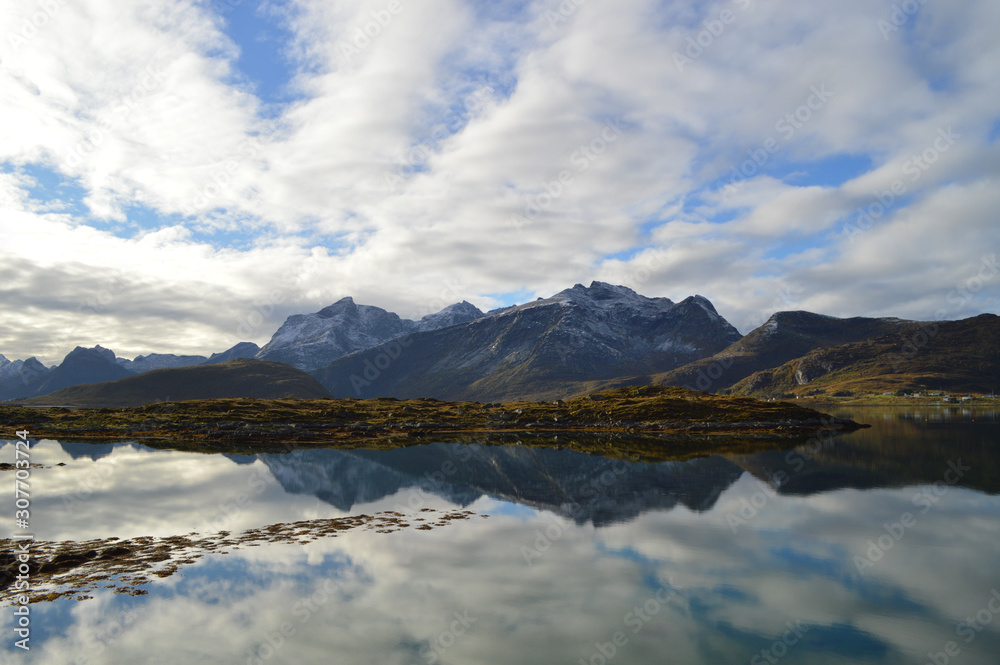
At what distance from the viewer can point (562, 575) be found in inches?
975

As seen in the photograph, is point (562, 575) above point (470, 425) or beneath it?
above

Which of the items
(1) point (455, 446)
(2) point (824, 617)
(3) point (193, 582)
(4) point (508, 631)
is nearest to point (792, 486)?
(2) point (824, 617)

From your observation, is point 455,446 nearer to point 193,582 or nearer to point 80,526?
point 80,526

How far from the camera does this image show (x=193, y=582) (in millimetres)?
24578

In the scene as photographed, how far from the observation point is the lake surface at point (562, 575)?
1816cm

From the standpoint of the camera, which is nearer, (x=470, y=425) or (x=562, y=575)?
(x=562, y=575)

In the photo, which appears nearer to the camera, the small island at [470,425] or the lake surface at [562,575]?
the lake surface at [562,575]

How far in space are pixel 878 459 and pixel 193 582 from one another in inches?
2719

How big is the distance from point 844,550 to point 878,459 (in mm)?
42719

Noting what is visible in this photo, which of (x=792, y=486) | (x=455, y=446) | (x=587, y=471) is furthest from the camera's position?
(x=455, y=446)

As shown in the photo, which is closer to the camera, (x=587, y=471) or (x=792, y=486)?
(x=792, y=486)

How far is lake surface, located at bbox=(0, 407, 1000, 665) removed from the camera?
1816cm

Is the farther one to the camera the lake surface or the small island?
the small island

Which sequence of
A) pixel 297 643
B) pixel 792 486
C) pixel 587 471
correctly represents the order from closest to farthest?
pixel 297 643 → pixel 792 486 → pixel 587 471
